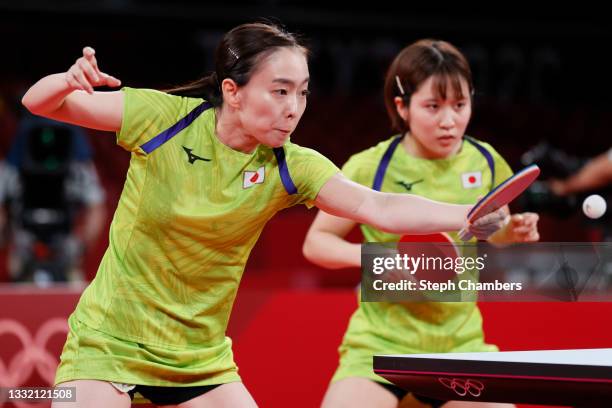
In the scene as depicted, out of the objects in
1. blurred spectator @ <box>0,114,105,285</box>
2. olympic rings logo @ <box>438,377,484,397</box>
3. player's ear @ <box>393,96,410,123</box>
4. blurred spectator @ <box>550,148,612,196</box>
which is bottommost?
olympic rings logo @ <box>438,377,484,397</box>

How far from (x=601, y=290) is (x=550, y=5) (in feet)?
32.7

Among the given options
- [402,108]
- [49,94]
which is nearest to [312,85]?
[402,108]

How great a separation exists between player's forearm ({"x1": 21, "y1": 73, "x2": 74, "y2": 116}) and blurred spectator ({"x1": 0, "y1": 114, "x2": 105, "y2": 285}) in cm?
371

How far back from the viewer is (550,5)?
12672mm

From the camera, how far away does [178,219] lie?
8.81ft

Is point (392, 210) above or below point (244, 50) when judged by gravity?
below

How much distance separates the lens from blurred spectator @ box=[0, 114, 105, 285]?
608cm

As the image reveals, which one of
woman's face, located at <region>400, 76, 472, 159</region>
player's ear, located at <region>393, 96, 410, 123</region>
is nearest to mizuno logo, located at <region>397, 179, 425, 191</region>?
woman's face, located at <region>400, 76, 472, 159</region>

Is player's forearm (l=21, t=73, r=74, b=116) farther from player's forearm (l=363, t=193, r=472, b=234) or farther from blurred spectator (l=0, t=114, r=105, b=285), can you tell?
blurred spectator (l=0, t=114, r=105, b=285)

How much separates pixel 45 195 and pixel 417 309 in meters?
3.51

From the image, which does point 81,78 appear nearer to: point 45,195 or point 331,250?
point 331,250

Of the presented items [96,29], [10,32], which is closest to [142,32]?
[96,29]

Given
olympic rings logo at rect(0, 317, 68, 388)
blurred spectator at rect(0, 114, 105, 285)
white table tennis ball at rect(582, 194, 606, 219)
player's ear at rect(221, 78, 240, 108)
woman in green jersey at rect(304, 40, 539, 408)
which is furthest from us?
blurred spectator at rect(0, 114, 105, 285)

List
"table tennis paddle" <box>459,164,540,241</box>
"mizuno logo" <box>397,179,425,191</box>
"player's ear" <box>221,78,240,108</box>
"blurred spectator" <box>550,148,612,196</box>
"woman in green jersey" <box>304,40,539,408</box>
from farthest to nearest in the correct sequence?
"blurred spectator" <box>550,148,612,196</box> < "mizuno logo" <box>397,179,425,191</box> < "woman in green jersey" <box>304,40,539,408</box> < "player's ear" <box>221,78,240,108</box> < "table tennis paddle" <box>459,164,540,241</box>
